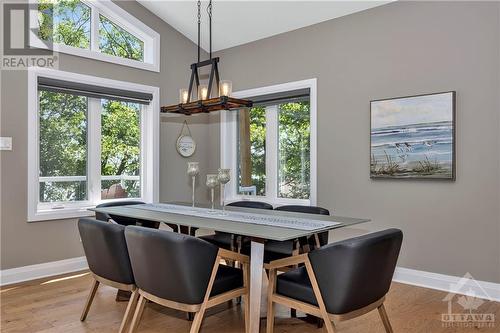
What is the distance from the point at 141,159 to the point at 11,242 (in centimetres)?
173

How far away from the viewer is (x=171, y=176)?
205 inches

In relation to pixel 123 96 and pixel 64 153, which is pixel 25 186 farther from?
pixel 123 96

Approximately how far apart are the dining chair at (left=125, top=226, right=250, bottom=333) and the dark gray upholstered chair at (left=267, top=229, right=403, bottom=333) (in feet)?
1.39

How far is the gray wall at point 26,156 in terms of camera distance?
3764 mm

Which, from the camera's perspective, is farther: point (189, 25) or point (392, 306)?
point (189, 25)

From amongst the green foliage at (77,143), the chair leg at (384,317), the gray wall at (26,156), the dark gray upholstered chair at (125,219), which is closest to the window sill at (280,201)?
the gray wall at (26,156)

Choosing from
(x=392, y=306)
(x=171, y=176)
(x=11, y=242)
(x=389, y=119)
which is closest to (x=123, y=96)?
(x=171, y=176)

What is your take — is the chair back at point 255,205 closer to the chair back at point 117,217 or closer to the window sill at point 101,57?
the chair back at point 117,217

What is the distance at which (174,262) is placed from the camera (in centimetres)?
208

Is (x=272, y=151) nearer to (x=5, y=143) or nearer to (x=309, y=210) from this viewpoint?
(x=309, y=210)

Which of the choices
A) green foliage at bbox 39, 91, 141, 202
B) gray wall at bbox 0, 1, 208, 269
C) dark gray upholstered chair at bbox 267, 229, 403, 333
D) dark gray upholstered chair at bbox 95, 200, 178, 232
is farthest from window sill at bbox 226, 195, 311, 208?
dark gray upholstered chair at bbox 267, 229, 403, 333

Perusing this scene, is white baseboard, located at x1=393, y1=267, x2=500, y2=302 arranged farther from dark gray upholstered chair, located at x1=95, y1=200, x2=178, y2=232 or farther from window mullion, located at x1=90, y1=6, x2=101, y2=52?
window mullion, located at x1=90, y1=6, x2=101, y2=52

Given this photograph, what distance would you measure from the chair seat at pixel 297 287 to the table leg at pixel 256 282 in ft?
0.42

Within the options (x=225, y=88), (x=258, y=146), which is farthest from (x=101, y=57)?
(x=258, y=146)
